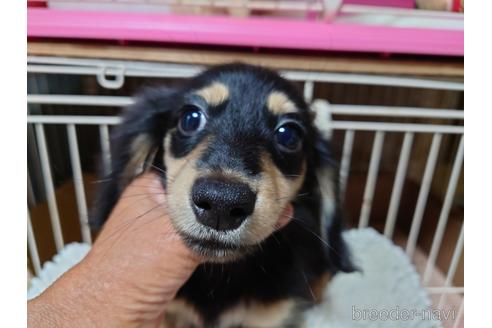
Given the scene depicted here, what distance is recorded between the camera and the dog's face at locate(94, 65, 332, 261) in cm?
48

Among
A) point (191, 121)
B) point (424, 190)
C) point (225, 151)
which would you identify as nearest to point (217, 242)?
point (225, 151)

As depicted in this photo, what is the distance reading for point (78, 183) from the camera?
2.99ft

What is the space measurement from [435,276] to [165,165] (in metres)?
0.65

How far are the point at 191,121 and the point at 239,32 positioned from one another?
0.19 meters

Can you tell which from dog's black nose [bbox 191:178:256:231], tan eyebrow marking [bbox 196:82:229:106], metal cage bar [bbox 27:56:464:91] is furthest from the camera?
metal cage bar [bbox 27:56:464:91]

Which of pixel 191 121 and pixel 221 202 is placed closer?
pixel 221 202

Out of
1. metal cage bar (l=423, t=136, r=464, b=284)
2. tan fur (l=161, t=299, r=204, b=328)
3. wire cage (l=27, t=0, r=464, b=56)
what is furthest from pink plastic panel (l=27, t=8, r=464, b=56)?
tan fur (l=161, t=299, r=204, b=328)

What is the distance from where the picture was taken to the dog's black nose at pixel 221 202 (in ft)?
1.51

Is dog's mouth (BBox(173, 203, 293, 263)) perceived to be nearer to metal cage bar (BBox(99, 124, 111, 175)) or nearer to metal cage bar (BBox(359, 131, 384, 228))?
metal cage bar (BBox(99, 124, 111, 175))

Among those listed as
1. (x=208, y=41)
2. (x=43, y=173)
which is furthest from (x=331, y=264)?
(x=43, y=173)

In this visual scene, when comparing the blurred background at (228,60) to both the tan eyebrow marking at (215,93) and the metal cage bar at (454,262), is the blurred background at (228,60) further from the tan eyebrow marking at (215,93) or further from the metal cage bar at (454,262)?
the tan eyebrow marking at (215,93)

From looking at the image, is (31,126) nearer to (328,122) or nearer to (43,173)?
(43,173)

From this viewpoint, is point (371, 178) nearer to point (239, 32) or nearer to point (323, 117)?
point (323, 117)

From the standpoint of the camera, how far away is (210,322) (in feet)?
2.39
